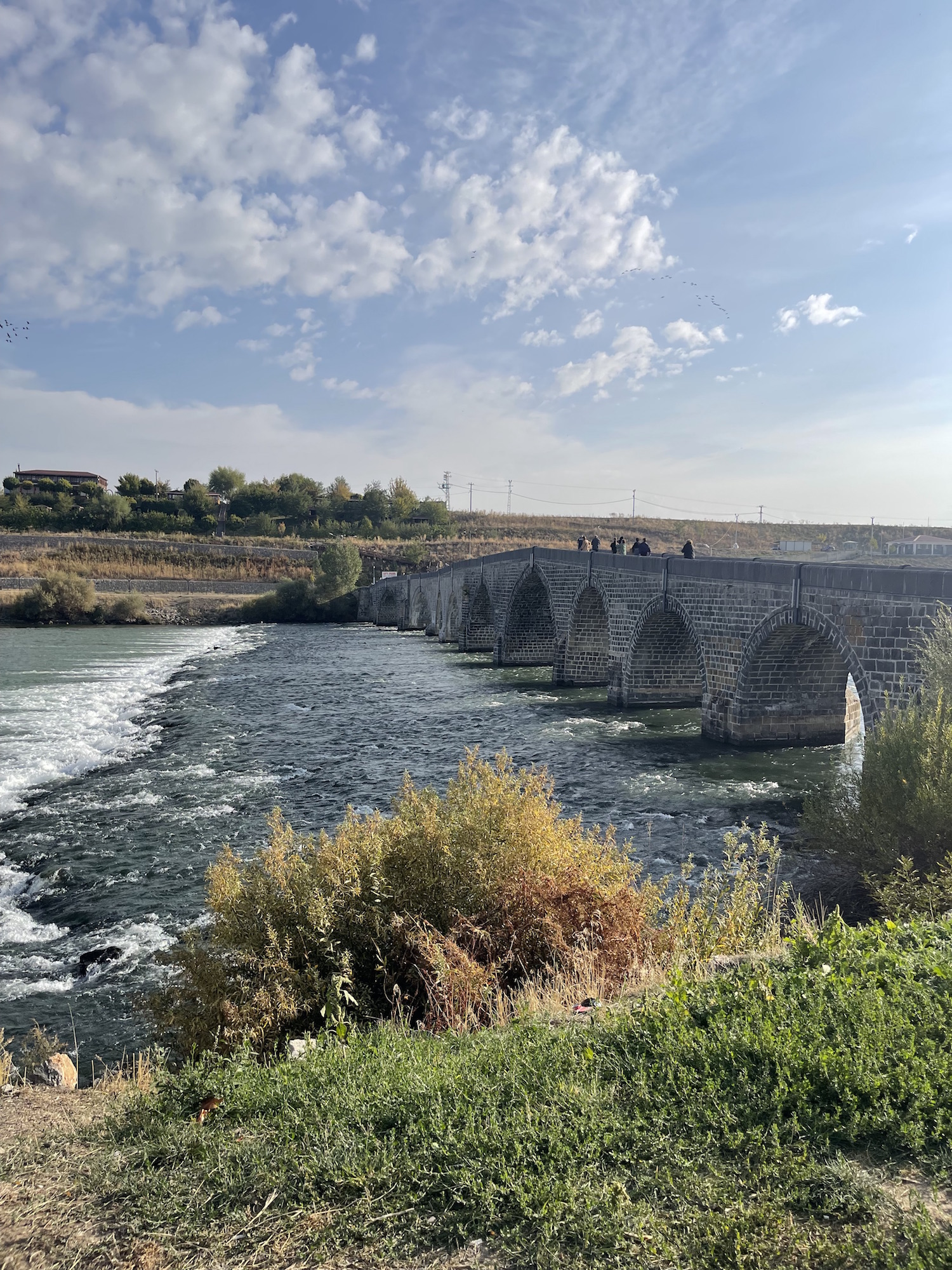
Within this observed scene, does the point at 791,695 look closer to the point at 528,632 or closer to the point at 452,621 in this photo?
the point at 528,632

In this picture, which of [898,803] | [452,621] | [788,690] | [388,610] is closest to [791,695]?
[788,690]

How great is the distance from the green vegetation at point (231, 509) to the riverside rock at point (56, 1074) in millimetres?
103286

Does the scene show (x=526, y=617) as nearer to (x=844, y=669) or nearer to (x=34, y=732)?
(x=844, y=669)

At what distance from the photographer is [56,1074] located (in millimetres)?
5730

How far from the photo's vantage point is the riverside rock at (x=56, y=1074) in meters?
5.61

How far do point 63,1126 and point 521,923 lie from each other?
3.49m

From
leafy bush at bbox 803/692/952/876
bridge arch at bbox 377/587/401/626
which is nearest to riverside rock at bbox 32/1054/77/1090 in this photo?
leafy bush at bbox 803/692/952/876

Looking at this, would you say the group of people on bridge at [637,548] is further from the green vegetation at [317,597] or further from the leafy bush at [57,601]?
the leafy bush at [57,601]

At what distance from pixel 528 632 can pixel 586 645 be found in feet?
26.9

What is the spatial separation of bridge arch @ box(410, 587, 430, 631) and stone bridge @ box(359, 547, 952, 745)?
79.5 ft

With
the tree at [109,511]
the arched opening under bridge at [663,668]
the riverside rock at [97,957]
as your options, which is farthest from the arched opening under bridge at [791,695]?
the tree at [109,511]

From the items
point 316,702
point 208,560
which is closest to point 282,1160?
point 316,702

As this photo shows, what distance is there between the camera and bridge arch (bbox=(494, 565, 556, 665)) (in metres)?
37.2

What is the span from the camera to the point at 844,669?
19656 millimetres
